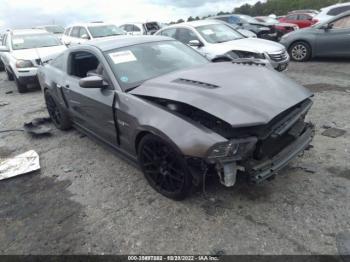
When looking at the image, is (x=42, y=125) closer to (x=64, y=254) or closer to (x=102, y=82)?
(x=102, y=82)

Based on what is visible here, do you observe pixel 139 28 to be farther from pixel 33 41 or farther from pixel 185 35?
pixel 185 35

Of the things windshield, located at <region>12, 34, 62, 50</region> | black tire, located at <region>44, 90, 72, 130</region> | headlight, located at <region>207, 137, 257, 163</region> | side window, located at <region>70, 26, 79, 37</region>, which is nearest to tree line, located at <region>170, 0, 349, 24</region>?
side window, located at <region>70, 26, 79, 37</region>

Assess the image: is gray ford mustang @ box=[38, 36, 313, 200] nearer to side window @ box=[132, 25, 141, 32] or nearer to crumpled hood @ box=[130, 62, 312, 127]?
crumpled hood @ box=[130, 62, 312, 127]

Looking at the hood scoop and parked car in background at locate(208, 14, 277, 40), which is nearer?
the hood scoop

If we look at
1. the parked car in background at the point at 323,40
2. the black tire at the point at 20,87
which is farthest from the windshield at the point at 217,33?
the black tire at the point at 20,87

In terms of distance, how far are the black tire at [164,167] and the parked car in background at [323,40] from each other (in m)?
7.66

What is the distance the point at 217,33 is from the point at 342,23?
3.70 m

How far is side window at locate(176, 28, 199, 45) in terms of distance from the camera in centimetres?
784

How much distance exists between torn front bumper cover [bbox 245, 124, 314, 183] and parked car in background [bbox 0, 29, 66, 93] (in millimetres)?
7024

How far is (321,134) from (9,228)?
411 centimetres

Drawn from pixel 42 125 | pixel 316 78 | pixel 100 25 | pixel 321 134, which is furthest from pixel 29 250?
pixel 100 25

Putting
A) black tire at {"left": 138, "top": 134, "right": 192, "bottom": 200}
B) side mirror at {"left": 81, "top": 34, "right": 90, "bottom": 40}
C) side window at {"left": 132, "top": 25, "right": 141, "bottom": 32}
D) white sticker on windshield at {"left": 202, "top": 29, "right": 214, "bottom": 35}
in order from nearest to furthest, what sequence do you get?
black tire at {"left": 138, "top": 134, "right": 192, "bottom": 200} < white sticker on windshield at {"left": 202, "top": 29, "right": 214, "bottom": 35} < side mirror at {"left": 81, "top": 34, "right": 90, "bottom": 40} < side window at {"left": 132, "top": 25, "right": 141, "bottom": 32}

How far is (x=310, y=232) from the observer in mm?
2535

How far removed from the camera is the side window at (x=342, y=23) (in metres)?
8.33
